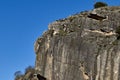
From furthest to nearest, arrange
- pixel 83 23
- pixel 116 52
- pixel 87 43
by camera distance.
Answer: pixel 83 23, pixel 87 43, pixel 116 52

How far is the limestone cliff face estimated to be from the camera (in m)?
94.1

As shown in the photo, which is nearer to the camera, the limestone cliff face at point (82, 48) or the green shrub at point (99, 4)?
the limestone cliff face at point (82, 48)

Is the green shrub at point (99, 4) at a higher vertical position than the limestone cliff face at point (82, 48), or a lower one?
higher

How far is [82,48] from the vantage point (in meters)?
100

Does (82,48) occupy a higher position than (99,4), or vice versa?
(99,4)

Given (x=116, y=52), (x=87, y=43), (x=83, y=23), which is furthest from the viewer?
(x=83, y=23)

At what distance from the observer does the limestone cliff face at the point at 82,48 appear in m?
94.1

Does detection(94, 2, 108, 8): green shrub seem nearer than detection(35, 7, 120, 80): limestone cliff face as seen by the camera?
No

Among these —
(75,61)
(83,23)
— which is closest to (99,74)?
(75,61)

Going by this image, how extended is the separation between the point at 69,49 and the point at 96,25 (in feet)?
23.2

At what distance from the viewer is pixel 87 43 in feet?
325

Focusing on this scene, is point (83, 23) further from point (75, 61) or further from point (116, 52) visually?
point (116, 52)

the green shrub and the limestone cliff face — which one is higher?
the green shrub

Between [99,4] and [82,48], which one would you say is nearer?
[82,48]
